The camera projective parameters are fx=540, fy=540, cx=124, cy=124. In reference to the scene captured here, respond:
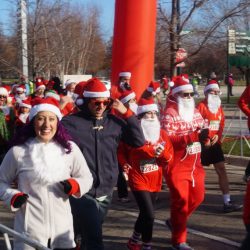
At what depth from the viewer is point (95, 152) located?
435 centimetres

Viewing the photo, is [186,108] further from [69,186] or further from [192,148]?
[69,186]

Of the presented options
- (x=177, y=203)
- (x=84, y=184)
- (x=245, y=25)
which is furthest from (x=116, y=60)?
(x=245, y=25)

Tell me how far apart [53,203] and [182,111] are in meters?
2.39

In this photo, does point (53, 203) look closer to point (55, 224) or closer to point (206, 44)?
point (55, 224)

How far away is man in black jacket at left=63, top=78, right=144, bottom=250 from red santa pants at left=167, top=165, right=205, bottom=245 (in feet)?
3.95

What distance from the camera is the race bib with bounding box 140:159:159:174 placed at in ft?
→ 18.2

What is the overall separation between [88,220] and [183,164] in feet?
5.78

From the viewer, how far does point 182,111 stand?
5773 millimetres

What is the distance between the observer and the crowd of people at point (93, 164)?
375 centimetres

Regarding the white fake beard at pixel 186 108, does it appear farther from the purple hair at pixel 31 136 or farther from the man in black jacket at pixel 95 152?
the purple hair at pixel 31 136

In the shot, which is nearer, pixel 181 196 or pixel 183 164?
pixel 181 196

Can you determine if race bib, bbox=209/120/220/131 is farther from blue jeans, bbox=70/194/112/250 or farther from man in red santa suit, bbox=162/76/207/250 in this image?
blue jeans, bbox=70/194/112/250

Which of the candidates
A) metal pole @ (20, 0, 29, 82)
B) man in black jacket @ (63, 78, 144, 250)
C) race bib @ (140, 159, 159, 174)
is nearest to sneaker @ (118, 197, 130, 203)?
race bib @ (140, 159, 159, 174)

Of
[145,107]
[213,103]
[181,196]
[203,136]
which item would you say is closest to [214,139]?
[213,103]
